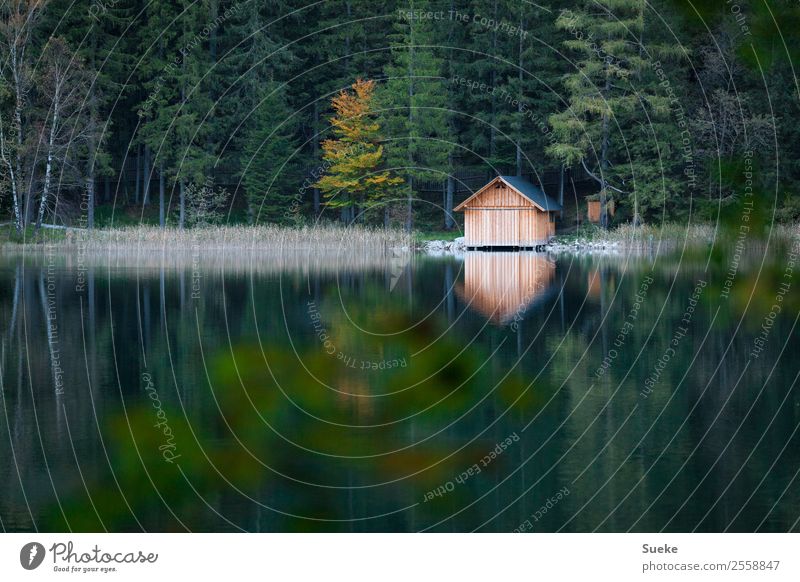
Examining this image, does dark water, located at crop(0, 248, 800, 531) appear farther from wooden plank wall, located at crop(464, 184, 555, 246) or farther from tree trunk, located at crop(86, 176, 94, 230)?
wooden plank wall, located at crop(464, 184, 555, 246)

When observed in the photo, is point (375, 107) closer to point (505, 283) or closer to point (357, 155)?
point (357, 155)

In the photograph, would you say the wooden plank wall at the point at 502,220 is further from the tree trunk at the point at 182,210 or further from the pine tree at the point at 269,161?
the tree trunk at the point at 182,210

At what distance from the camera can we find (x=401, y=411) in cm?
1567

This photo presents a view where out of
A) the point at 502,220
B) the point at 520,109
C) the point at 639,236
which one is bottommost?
the point at 639,236

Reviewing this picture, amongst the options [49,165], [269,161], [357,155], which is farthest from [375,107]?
[49,165]

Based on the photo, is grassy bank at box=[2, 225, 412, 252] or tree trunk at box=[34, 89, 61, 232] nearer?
tree trunk at box=[34, 89, 61, 232]

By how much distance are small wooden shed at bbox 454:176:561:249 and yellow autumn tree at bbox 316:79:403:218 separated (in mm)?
3545

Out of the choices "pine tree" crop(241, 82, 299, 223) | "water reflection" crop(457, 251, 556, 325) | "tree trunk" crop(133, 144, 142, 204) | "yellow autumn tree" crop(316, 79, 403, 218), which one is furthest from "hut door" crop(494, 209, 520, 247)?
"tree trunk" crop(133, 144, 142, 204)

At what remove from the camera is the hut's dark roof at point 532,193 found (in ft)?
167

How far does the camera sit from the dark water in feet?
36.9

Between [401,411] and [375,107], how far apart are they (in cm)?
3938

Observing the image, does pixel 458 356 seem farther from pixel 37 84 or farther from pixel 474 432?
pixel 37 84

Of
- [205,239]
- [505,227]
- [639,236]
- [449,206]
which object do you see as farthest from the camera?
[449,206]

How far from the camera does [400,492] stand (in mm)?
11820
